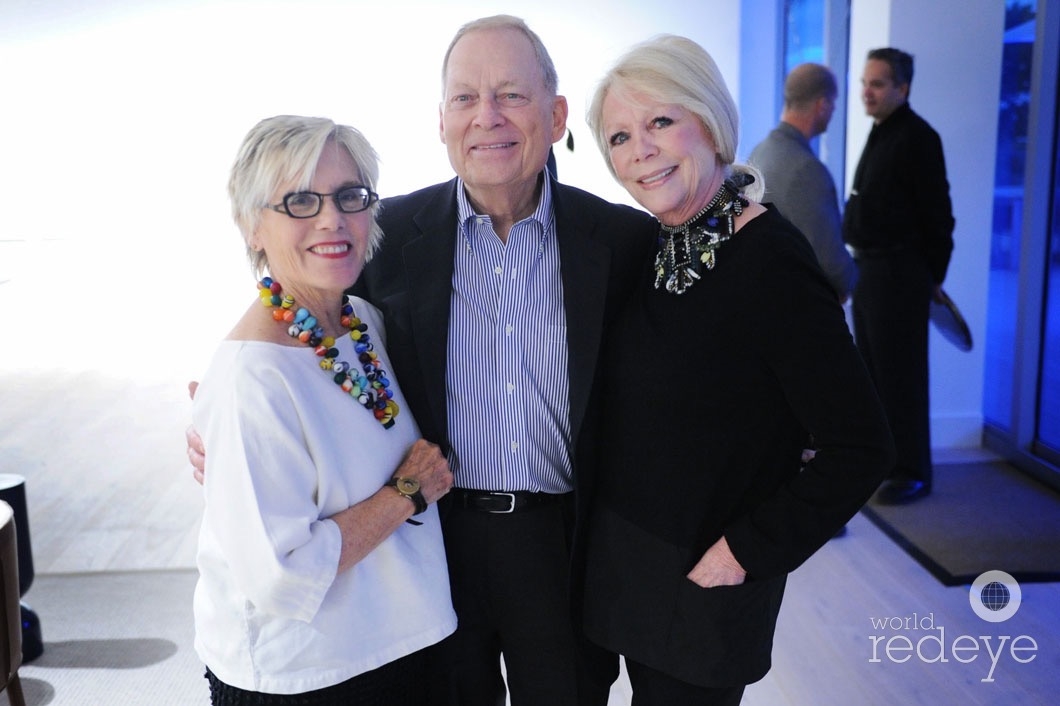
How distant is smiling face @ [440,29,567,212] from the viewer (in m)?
1.76

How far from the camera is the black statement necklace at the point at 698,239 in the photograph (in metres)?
1.54

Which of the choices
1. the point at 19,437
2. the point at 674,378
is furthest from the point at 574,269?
the point at 19,437

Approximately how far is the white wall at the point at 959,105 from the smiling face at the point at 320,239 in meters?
3.85

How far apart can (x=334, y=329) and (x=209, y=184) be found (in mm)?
2841

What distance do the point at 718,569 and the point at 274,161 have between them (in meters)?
0.96

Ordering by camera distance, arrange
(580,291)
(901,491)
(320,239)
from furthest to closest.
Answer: (901,491), (580,291), (320,239)

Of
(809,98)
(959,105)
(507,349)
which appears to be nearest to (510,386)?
(507,349)

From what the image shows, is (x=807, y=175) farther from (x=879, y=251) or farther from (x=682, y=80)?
(x=682, y=80)

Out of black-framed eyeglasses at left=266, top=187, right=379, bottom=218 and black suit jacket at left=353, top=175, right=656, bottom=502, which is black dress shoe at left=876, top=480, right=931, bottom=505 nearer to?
black suit jacket at left=353, top=175, right=656, bottom=502

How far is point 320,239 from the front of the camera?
1.43 metres

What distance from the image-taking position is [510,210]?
1.83 meters

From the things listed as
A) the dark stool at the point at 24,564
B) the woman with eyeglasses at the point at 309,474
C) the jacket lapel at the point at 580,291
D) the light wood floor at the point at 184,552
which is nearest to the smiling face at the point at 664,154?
the jacket lapel at the point at 580,291

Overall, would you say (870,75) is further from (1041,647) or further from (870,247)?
(1041,647)

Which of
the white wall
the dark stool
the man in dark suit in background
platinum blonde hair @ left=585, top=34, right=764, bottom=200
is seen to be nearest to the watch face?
platinum blonde hair @ left=585, top=34, right=764, bottom=200
